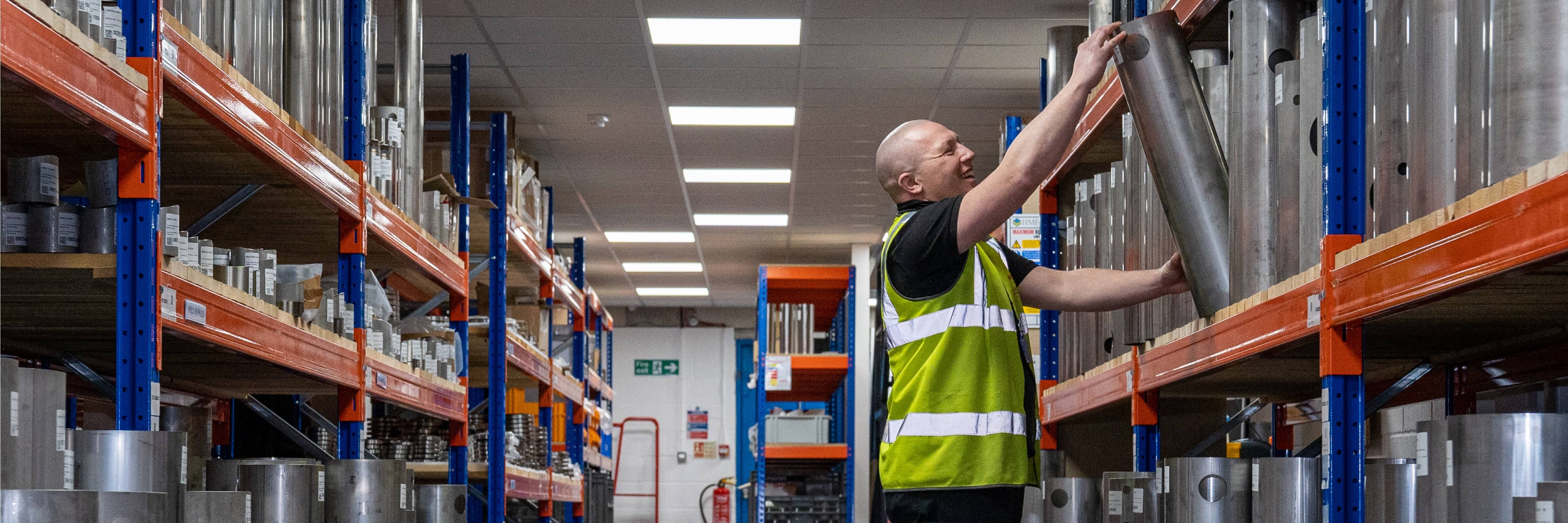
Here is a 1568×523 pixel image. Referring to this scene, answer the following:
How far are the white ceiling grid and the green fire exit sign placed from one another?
7.36 meters

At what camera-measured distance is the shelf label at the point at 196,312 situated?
10.5 ft

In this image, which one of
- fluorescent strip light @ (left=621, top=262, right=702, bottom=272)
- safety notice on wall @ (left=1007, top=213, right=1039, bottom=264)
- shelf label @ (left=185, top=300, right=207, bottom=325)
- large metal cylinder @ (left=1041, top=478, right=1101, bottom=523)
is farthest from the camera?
fluorescent strip light @ (left=621, top=262, right=702, bottom=272)

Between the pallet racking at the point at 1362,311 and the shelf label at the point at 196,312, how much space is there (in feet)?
7.32

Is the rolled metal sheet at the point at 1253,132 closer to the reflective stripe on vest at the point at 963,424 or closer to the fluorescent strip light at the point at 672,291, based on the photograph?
the reflective stripe on vest at the point at 963,424

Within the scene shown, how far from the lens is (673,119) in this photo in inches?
373

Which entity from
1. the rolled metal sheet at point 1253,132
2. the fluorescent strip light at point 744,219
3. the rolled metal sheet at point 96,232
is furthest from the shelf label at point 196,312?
the fluorescent strip light at point 744,219

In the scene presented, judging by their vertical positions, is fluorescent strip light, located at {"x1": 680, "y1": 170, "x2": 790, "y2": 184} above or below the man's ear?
above

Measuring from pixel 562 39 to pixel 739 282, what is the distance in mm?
9911

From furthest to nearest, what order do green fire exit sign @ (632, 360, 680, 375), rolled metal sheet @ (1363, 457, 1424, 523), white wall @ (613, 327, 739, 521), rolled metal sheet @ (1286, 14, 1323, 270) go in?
green fire exit sign @ (632, 360, 680, 375), white wall @ (613, 327, 739, 521), rolled metal sheet @ (1286, 14, 1323, 270), rolled metal sheet @ (1363, 457, 1424, 523)

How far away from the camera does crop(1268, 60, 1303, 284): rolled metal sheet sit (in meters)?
2.72

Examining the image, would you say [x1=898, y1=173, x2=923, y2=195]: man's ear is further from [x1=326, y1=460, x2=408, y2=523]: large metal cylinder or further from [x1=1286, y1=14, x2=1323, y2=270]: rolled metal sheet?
[x1=326, y1=460, x2=408, y2=523]: large metal cylinder

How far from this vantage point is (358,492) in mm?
4367

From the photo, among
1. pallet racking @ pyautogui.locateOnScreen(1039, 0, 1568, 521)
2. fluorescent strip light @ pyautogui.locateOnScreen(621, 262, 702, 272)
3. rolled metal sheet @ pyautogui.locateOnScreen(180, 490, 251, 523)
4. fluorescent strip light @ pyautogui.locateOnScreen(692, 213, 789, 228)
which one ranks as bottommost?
rolled metal sheet @ pyautogui.locateOnScreen(180, 490, 251, 523)

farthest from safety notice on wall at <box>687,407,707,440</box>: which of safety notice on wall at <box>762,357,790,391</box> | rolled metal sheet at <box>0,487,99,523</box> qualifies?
rolled metal sheet at <box>0,487,99,523</box>
